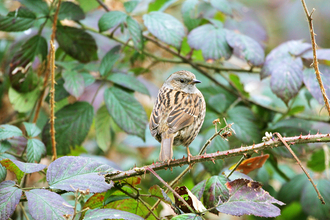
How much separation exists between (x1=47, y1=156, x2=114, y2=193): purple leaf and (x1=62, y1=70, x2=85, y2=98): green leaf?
105 cm

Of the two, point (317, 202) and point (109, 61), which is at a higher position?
point (109, 61)

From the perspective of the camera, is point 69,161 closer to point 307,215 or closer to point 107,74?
point 107,74

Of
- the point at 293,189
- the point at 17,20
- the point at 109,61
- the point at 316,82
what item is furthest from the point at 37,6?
the point at 293,189

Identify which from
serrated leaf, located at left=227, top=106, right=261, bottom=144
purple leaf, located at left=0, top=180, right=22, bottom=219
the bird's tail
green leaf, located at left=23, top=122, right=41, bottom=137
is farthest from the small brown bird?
purple leaf, located at left=0, top=180, right=22, bottom=219

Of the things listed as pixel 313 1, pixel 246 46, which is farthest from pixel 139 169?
pixel 313 1

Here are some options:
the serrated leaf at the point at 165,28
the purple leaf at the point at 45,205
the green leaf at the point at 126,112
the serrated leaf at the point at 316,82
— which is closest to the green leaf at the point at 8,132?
the purple leaf at the point at 45,205

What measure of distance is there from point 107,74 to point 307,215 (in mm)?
2453

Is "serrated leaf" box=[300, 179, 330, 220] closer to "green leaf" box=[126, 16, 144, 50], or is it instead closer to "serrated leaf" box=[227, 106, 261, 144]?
"serrated leaf" box=[227, 106, 261, 144]

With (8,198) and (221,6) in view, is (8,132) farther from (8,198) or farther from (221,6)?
(221,6)

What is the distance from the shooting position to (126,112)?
9.27 feet

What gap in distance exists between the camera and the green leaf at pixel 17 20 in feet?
9.23

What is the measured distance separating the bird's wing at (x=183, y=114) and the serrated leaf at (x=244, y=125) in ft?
1.53

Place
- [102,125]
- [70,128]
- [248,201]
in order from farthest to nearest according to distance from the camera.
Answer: [102,125] → [70,128] → [248,201]

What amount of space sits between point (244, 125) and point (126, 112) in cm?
116
